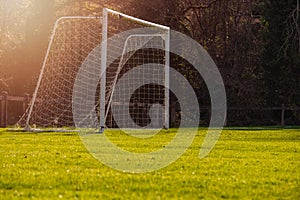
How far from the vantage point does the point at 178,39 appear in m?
30.1

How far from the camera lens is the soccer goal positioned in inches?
794

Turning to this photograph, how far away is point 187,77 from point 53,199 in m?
25.7

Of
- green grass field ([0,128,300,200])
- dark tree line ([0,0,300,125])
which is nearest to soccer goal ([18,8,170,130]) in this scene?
dark tree line ([0,0,300,125])

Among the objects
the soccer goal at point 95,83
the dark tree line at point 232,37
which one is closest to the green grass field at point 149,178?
the soccer goal at point 95,83

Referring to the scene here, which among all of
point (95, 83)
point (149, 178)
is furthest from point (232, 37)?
point (149, 178)

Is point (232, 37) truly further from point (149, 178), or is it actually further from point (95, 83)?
point (149, 178)

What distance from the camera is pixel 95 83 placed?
72.0 ft

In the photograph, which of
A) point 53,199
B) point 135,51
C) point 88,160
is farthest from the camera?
point 135,51

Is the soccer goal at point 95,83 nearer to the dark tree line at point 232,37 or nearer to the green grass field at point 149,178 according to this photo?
the dark tree line at point 232,37

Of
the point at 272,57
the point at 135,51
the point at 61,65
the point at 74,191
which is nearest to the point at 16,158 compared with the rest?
the point at 74,191

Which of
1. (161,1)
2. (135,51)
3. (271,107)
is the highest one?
(161,1)

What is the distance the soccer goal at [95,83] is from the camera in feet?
66.1

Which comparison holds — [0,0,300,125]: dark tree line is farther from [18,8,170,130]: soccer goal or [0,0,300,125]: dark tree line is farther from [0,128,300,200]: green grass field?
[0,128,300,200]: green grass field

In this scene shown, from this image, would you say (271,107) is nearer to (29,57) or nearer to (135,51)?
(135,51)
